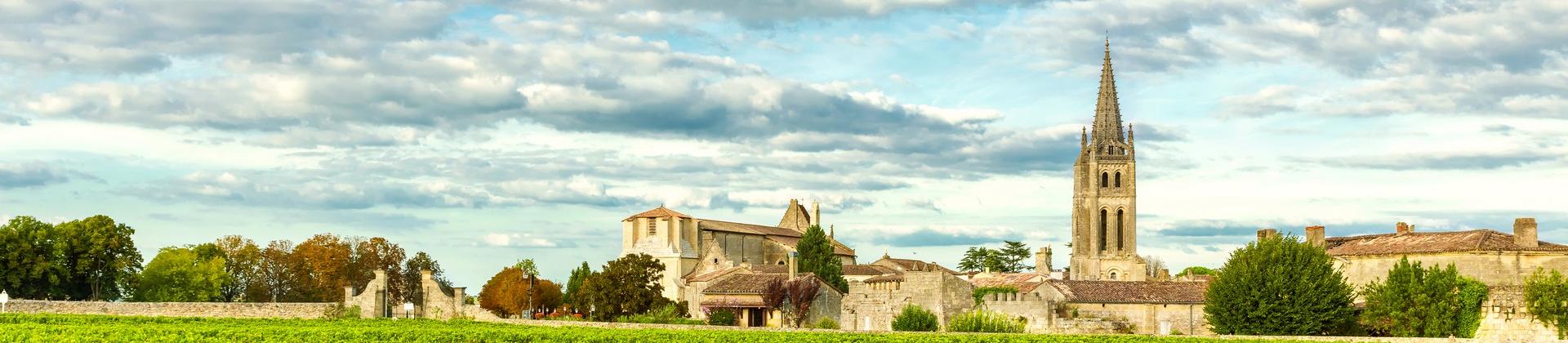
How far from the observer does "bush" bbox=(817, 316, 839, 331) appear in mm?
57375

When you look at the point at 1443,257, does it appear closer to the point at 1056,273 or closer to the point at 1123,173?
the point at 1056,273

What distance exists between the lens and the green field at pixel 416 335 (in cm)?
3978

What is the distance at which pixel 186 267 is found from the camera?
77.7m

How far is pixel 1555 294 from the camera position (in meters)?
46.6

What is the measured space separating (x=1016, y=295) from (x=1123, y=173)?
6295 centimetres

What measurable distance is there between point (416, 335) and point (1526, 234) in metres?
40.4

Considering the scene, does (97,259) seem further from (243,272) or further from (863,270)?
(863,270)

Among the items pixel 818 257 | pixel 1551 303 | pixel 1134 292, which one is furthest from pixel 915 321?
pixel 818 257

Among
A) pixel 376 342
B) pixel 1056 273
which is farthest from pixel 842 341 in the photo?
pixel 1056 273

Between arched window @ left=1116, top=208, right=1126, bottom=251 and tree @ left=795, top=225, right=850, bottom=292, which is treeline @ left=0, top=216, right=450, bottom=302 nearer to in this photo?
tree @ left=795, top=225, right=850, bottom=292

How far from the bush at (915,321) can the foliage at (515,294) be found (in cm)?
3036

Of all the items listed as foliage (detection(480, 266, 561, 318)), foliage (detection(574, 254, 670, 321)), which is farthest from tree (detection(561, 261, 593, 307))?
foliage (detection(574, 254, 670, 321))

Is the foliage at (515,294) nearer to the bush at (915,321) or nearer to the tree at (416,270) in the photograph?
the tree at (416,270)

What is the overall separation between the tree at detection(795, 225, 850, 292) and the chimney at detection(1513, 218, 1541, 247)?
31.2m
